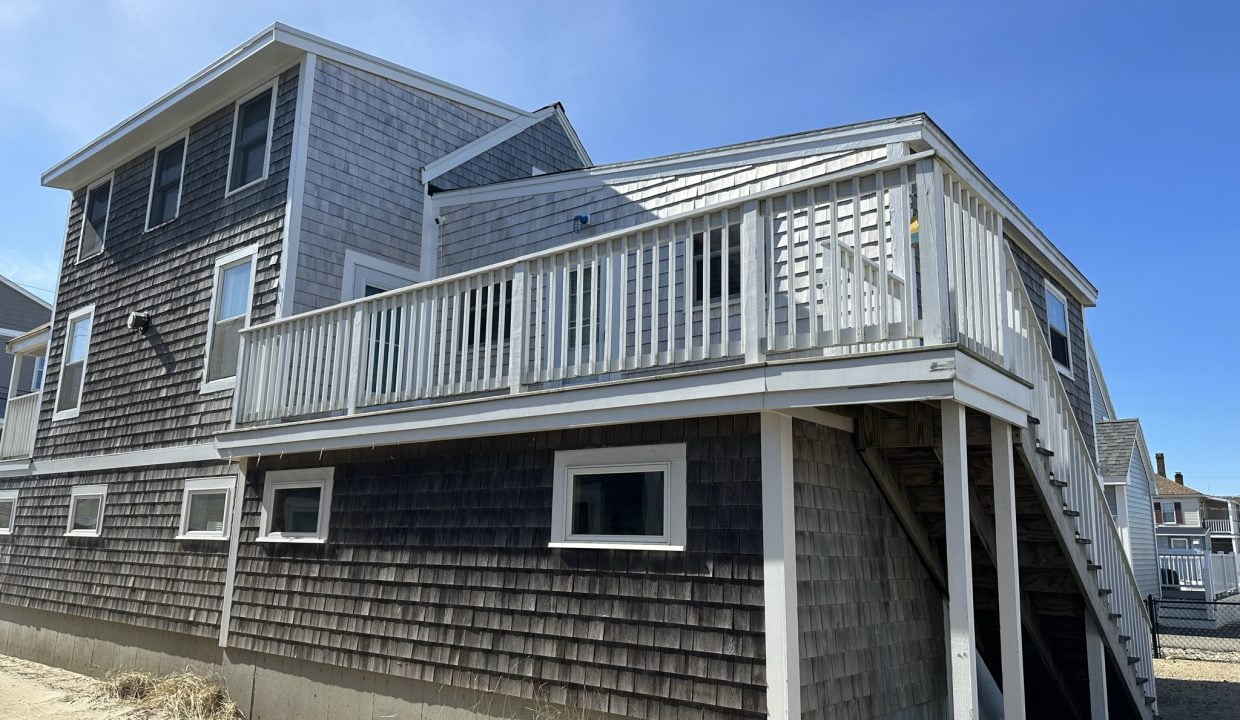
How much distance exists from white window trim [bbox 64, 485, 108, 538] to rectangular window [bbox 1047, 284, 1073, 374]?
39.4ft

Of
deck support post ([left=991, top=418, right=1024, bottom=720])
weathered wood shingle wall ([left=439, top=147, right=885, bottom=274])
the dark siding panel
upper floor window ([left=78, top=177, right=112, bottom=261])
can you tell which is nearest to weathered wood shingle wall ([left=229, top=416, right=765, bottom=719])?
deck support post ([left=991, top=418, right=1024, bottom=720])

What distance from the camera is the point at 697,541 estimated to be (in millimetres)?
4926

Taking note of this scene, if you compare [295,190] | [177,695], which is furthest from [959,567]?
Result: [295,190]

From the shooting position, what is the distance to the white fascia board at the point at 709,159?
273 inches

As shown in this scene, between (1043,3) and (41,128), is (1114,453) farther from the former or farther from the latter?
(41,128)

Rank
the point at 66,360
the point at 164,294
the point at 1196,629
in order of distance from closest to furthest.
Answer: the point at 164,294 < the point at 66,360 < the point at 1196,629

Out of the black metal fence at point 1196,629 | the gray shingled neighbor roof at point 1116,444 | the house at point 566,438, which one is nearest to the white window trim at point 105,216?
the house at point 566,438

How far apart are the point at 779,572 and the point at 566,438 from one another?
5.92ft

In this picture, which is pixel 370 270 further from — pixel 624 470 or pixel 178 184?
pixel 624 470

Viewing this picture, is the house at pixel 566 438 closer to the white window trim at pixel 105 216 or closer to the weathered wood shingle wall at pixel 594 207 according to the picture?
the weathered wood shingle wall at pixel 594 207

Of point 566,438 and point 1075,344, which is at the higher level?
point 1075,344

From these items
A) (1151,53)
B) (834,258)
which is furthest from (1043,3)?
(834,258)

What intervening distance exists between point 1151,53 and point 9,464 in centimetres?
1803

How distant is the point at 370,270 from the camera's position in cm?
970
